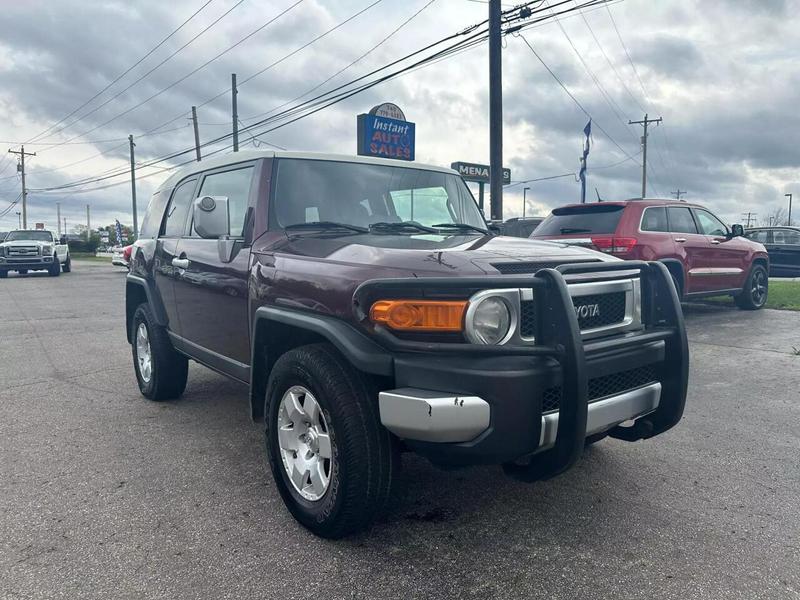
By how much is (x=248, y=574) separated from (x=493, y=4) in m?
13.8

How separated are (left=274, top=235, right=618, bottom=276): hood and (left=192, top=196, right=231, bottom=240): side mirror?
41 centimetres

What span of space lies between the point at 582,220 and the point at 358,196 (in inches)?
223

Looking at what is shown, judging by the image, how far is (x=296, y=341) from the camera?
3236 mm

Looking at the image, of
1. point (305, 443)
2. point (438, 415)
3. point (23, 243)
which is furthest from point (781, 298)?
point (23, 243)

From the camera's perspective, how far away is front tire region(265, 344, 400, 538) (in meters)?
2.58

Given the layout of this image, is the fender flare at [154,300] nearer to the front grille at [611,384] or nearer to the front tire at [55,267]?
the front grille at [611,384]

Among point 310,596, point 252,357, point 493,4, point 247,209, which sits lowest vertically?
point 310,596

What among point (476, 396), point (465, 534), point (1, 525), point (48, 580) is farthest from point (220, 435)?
point (476, 396)

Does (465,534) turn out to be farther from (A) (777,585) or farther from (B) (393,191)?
(B) (393,191)

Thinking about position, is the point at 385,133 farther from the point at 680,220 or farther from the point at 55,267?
the point at 55,267

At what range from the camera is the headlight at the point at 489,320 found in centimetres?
242

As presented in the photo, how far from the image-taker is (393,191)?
4.00 meters

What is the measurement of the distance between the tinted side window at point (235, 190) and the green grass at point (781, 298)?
1003cm

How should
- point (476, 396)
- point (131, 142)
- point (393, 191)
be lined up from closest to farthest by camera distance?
point (476, 396) < point (393, 191) < point (131, 142)
